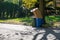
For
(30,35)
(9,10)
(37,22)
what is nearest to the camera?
(30,35)

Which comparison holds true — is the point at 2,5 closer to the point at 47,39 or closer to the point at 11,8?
the point at 11,8

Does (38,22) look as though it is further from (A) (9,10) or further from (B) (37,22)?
(A) (9,10)

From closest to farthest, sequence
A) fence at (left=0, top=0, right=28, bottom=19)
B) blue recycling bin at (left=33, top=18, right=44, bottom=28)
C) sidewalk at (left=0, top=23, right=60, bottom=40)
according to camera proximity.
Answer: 1. sidewalk at (left=0, top=23, right=60, bottom=40)
2. blue recycling bin at (left=33, top=18, right=44, bottom=28)
3. fence at (left=0, top=0, right=28, bottom=19)

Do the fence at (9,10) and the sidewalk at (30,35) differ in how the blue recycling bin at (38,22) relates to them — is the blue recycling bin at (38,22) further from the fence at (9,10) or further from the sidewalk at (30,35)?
the fence at (9,10)

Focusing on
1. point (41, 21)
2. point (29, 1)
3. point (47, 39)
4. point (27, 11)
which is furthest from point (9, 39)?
point (27, 11)

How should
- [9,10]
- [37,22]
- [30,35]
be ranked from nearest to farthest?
1. [30,35]
2. [37,22]
3. [9,10]

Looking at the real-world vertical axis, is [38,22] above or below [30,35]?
above

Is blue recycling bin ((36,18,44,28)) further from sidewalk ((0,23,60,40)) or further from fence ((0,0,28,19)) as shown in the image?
fence ((0,0,28,19))

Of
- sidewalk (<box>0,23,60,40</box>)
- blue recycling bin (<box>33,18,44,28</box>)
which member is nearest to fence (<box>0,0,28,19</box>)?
blue recycling bin (<box>33,18,44,28</box>)

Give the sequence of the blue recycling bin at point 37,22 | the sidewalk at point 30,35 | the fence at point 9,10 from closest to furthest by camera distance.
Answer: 1. the sidewalk at point 30,35
2. the blue recycling bin at point 37,22
3. the fence at point 9,10

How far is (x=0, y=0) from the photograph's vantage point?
2672 centimetres

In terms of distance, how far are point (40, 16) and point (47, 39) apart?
5815 millimetres

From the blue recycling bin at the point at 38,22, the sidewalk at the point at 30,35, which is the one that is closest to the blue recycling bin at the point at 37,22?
the blue recycling bin at the point at 38,22

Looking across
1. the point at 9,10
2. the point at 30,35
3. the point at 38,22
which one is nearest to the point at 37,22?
the point at 38,22
